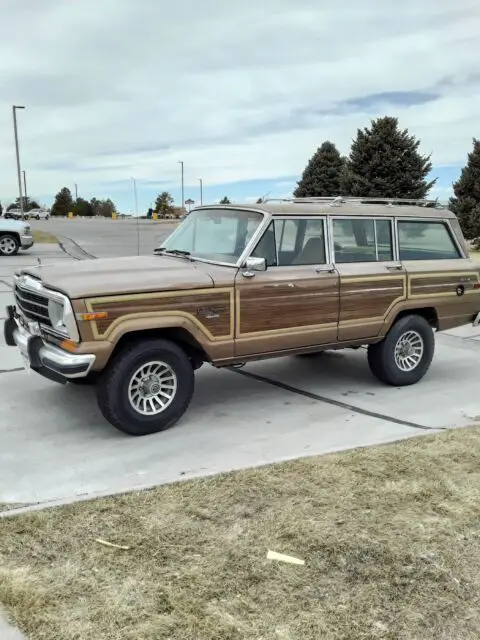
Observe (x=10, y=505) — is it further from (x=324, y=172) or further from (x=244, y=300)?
(x=324, y=172)

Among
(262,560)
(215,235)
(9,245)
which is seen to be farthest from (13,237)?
(262,560)

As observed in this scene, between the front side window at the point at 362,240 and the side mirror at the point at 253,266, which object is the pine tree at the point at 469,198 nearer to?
the front side window at the point at 362,240

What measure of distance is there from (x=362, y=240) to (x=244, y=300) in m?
1.73

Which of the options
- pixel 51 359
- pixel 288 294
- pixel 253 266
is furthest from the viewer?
pixel 288 294

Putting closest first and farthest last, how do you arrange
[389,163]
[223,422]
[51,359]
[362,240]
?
[51,359], [223,422], [362,240], [389,163]

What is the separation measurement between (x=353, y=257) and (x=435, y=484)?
9.06 feet

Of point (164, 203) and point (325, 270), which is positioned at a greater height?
point (164, 203)

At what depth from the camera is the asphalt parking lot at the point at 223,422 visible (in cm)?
446

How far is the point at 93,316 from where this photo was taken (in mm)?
4699

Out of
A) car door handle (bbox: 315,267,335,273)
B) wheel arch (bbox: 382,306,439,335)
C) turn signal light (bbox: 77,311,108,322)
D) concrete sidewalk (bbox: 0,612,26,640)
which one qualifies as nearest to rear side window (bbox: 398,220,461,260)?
wheel arch (bbox: 382,306,439,335)

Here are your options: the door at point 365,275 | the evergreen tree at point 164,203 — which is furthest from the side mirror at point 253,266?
the evergreen tree at point 164,203

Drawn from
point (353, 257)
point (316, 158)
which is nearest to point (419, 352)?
point (353, 257)

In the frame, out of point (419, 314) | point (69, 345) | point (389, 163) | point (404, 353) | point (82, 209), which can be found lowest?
point (404, 353)

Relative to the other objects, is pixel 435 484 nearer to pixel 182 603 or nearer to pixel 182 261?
pixel 182 603
